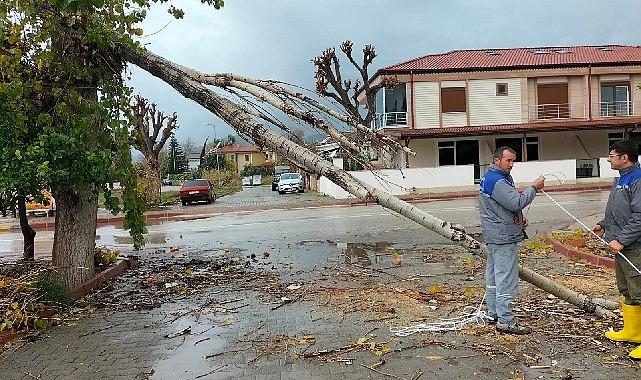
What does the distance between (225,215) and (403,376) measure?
790 inches

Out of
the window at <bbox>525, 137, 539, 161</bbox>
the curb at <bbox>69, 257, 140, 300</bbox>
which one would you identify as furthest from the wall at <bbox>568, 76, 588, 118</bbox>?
the curb at <bbox>69, 257, 140, 300</bbox>

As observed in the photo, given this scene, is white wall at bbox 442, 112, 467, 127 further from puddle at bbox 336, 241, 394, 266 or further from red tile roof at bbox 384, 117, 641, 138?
puddle at bbox 336, 241, 394, 266

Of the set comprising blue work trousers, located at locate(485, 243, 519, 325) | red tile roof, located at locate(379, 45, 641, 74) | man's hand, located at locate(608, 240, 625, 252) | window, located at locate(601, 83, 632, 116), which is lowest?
blue work trousers, located at locate(485, 243, 519, 325)

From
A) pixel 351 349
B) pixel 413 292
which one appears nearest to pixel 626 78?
pixel 413 292

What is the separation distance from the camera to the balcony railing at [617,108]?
35312 millimetres

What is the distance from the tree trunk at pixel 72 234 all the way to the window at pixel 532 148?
32.0 meters

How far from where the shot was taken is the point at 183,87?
8188 millimetres

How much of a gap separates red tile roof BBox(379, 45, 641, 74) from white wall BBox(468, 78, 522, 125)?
92cm

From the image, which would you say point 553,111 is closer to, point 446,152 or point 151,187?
point 446,152

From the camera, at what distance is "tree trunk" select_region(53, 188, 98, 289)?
809cm

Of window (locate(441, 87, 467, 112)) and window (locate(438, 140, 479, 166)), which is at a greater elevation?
window (locate(441, 87, 467, 112))

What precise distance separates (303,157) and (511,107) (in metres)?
30.1

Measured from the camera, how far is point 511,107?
34781 millimetres

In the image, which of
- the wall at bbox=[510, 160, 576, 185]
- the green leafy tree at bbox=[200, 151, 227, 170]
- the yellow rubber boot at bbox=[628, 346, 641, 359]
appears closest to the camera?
the yellow rubber boot at bbox=[628, 346, 641, 359]
